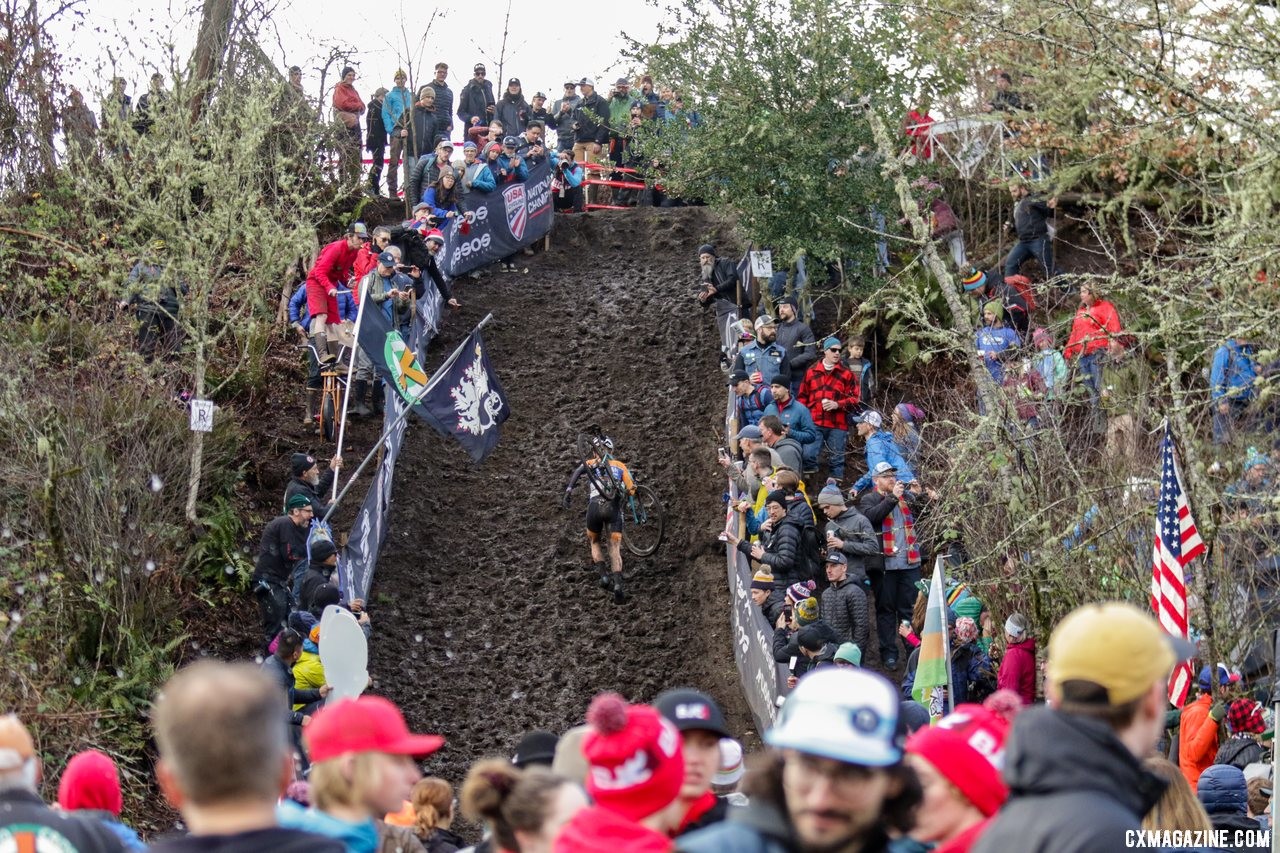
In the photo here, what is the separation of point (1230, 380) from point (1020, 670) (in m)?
2.85

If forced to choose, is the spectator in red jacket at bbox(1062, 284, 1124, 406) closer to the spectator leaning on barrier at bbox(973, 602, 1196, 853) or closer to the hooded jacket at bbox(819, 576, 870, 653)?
the hooded jacket at bbox(819, 576, 870, 653)

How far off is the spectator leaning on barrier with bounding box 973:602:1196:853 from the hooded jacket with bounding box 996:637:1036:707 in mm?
9423

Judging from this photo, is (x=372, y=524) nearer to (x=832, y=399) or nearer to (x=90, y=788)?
(x=832, y=399)

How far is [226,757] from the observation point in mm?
3617

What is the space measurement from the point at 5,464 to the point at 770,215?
34.8 feet

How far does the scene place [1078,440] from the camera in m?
15.6

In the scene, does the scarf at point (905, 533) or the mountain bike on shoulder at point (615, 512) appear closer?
the scarf at point (905, 533)

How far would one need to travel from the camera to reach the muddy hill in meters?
Result: 16.8

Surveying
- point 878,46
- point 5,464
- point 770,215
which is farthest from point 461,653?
point 878,46

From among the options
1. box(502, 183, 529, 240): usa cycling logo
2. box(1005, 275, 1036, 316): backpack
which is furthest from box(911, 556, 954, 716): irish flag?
box(502, 183, 529, 240): usa cycling logo

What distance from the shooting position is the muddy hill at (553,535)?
1683cm

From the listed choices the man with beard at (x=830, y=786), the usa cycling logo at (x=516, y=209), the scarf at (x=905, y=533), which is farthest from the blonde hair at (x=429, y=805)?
the usa cycling logo at (x=516, y=209)

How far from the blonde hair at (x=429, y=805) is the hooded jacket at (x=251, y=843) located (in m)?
3.90

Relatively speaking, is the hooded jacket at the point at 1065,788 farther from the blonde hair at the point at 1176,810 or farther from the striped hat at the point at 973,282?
the striped hat at the point at 973,282
